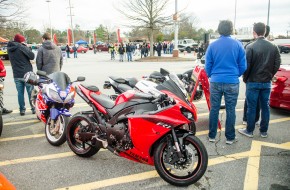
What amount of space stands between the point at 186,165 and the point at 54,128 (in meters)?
2.38

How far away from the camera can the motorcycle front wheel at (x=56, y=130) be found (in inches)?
173

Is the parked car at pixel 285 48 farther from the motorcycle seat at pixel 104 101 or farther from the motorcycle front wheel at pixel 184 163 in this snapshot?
the motorcycle front wheel at pixel 184 163

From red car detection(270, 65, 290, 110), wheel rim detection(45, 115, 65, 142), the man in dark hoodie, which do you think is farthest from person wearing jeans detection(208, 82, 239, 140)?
the man in dark hoodie

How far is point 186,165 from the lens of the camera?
321 cm

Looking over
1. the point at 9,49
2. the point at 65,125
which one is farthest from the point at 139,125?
the point at 9,49

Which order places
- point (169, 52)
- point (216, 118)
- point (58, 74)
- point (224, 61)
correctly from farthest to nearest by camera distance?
point (169, 52)
point (58, 74)
point (216, 118)
point (224, 61)

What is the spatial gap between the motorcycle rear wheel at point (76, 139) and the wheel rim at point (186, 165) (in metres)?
1.14

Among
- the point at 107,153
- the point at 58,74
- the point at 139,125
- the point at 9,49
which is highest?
the point at 9,49

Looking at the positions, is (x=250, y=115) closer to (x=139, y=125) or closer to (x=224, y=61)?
(x=224, y=61)

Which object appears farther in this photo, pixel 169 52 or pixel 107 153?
pixel 169 52

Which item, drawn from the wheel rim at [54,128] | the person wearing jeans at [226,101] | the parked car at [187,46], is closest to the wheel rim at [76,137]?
the wheel rim at [54,128]

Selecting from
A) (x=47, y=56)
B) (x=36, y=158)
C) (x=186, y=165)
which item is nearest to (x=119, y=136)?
(x=186, y=165)

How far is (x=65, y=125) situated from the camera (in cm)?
432

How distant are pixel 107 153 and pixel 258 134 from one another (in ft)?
8.83
